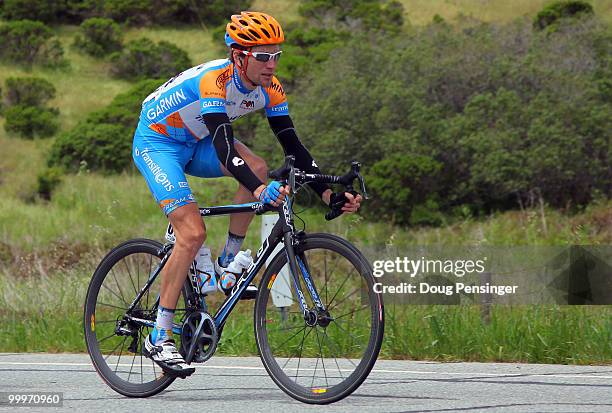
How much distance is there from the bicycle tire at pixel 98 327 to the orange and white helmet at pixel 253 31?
147 centimetres

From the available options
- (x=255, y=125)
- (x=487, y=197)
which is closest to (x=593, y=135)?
(x=487, y=197)

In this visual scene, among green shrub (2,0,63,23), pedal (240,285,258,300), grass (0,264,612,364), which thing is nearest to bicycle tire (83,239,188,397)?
pedal (240,285,258,300)

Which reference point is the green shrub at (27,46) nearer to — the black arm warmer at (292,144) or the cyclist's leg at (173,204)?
the cyclist's leg at (173,204)

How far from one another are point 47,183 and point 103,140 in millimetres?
3935

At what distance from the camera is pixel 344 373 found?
19.9 feet

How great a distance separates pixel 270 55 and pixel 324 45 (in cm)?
5235

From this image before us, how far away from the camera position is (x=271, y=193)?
600 cm

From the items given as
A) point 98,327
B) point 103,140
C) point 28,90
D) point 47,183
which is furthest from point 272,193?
point 28,90

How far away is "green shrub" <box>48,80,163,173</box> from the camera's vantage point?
2114 inches

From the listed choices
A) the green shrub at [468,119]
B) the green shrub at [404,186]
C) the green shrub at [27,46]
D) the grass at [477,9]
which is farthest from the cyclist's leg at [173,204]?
the green shrub at [27,46]

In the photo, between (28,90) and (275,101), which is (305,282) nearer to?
(275,101)

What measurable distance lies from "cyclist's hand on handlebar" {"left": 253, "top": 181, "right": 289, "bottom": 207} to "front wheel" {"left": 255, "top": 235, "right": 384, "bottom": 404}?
0.28m

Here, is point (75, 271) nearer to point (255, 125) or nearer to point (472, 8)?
point (255, 125)

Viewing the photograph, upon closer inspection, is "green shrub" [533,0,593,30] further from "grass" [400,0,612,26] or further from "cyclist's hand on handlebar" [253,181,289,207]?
"cyclist's hand on handlebar" [253,181,289,207]
